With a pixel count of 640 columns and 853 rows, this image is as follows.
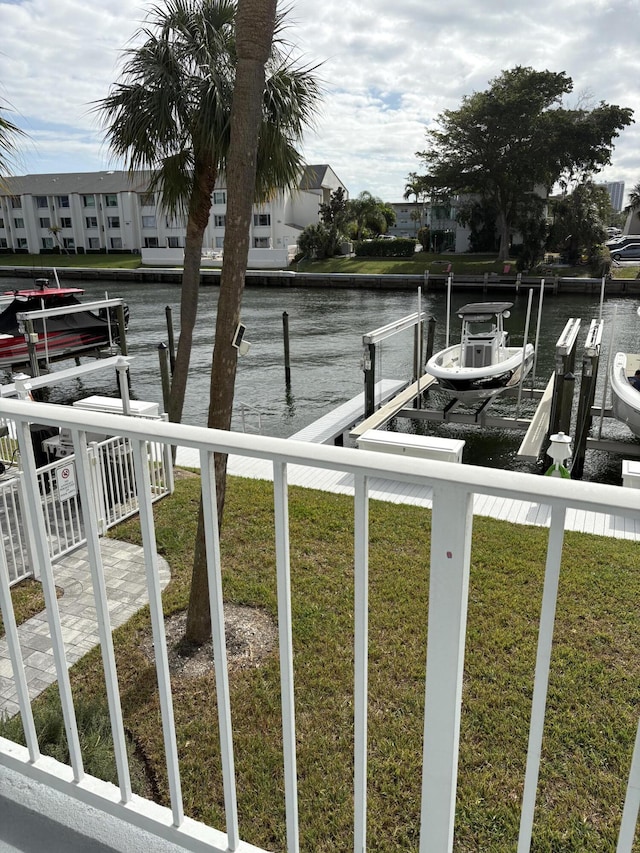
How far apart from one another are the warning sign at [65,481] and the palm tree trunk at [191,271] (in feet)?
6.23

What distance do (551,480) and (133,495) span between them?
212 inches

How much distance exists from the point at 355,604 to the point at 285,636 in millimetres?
205

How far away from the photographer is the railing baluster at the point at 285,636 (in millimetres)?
1130

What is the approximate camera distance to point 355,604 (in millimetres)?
1114

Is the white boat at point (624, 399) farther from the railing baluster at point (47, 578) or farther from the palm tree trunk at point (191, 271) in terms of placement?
the railing baluster at point (47, 578)

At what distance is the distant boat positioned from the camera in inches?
566

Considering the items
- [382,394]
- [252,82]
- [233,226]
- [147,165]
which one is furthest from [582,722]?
[382,394]

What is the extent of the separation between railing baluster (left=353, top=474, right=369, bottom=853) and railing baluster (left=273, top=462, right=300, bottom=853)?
0.13 metres

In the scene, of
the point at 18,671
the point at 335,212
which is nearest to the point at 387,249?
the point at 335,212

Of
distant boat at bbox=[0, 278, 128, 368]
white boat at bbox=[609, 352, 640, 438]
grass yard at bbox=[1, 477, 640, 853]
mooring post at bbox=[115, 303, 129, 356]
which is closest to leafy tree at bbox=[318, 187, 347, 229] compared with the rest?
distant boat at bbox=[0, 278, 128, 368]

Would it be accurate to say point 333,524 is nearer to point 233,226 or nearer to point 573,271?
point 233,226

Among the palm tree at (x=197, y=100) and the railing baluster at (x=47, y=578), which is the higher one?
the palm tree at (x=197, y=100)

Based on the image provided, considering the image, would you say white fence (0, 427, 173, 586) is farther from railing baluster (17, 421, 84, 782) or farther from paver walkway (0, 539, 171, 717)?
railing baluster (17, 421, 84, 782)

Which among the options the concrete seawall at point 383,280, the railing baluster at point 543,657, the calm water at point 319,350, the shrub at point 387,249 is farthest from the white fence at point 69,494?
the shrub at point 387,249
